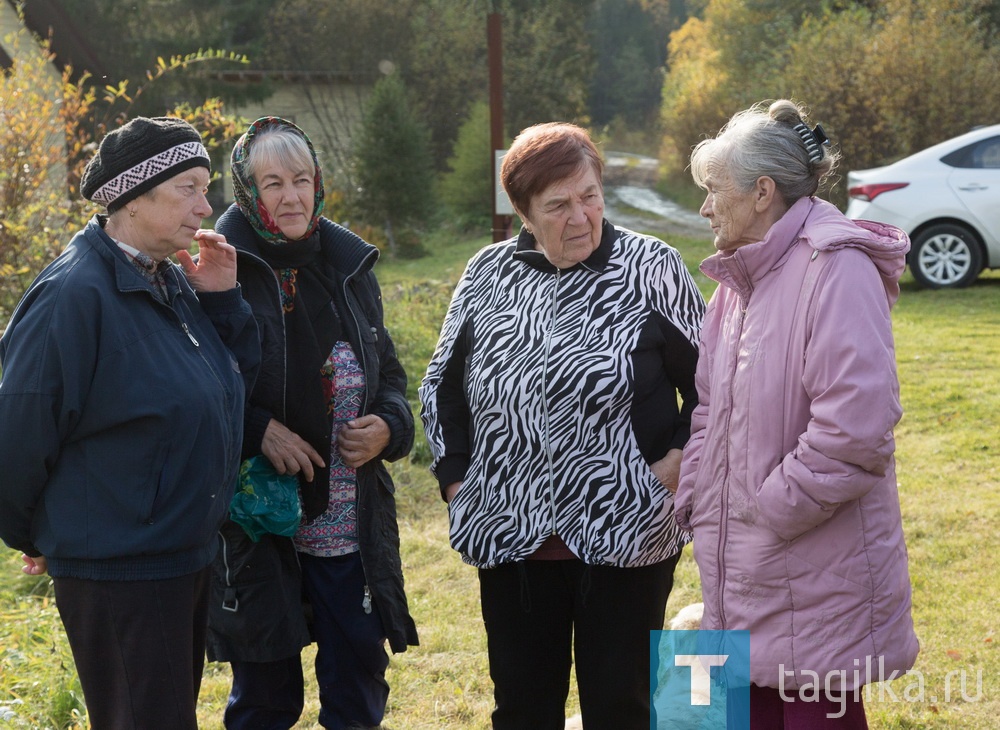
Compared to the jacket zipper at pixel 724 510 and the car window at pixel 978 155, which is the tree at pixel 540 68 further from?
the jacket zipper at pixel 724 510

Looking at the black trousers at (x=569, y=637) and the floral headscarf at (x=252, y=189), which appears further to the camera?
the floral headscarf at (x=252, y=189)

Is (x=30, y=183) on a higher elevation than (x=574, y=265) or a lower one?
higher

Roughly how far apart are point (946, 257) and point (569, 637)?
899 centimetres

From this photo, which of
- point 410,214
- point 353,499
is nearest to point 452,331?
point 353,499

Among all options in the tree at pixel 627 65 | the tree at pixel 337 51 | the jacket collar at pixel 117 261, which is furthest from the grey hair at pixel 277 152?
the tree at pixel 627 65

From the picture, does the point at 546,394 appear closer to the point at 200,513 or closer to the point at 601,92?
the point at 200,513

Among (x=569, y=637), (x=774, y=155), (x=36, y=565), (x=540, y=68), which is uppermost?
(x=540, y=68)

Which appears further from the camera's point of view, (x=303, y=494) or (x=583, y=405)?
(x=303, y=494)

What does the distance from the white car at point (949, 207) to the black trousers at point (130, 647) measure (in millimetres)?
9594

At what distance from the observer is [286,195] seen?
3229mm

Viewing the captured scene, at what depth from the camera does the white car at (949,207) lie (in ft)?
34.4

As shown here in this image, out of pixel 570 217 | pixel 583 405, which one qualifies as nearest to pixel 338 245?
pixel 570 217

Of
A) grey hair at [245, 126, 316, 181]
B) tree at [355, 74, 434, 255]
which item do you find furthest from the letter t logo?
tree at [355, 74, 434, 255]

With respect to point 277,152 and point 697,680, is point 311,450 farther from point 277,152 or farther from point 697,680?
point 697,680
